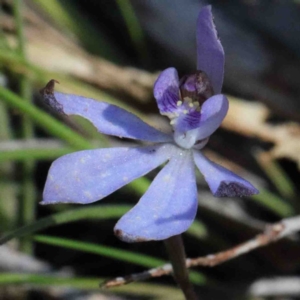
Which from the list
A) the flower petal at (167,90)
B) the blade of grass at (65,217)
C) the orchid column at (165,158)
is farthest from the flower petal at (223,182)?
the blade of grass at (65,217)

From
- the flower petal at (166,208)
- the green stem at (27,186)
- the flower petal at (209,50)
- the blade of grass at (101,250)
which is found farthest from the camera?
the green stem at (27,186)

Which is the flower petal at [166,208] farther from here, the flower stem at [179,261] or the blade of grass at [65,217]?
the blade of grass at [65,217]

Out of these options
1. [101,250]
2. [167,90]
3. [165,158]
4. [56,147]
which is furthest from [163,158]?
[56,147]

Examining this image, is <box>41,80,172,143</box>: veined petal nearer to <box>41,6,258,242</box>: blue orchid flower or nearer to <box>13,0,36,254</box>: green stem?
<box>41,6,258,242</box>: blue orchid flower

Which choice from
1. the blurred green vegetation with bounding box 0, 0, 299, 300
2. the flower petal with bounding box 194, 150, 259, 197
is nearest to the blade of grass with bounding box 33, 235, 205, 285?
the blurred green vegetation with bounding box 0, 0, 299, 300

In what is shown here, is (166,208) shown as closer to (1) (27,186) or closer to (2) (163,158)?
(2) (163,158)

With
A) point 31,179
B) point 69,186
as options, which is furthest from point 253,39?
point 69,186
